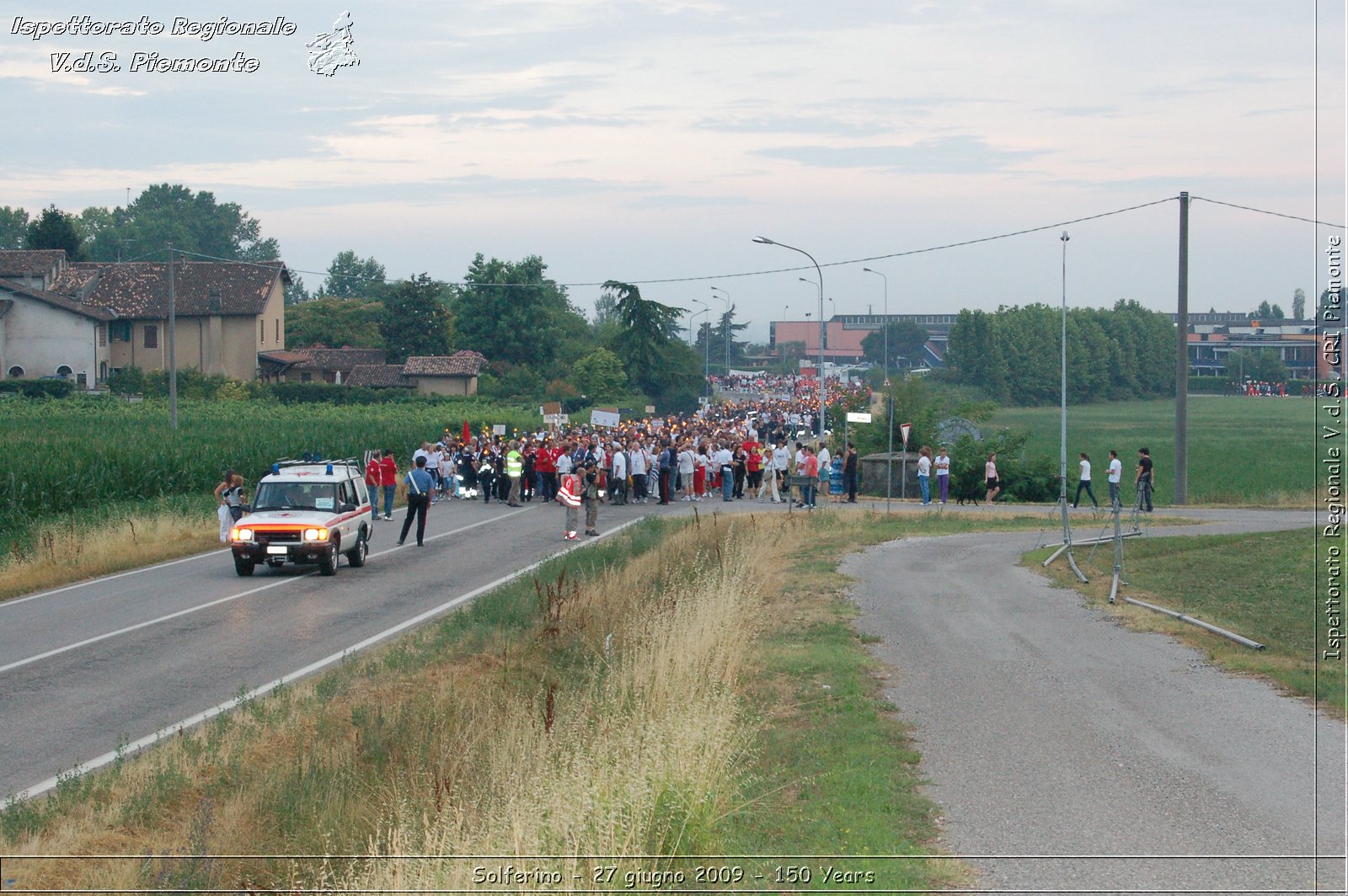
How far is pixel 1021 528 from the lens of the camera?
98.0 ft

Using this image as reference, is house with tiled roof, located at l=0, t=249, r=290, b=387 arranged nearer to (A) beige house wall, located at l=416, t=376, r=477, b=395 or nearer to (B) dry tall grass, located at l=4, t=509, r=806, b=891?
(A) beige house wall, located at l=416, t=376, r=477, b=395

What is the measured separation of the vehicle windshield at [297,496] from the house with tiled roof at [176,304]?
6123 cm

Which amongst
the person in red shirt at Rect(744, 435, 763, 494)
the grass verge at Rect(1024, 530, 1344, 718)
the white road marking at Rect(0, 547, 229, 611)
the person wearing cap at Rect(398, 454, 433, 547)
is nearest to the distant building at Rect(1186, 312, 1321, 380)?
the person in red shirt at Rect(744, 435, 763, 494)

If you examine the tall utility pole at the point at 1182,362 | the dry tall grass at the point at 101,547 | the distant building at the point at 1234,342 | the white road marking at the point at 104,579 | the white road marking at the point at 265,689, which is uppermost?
the distant building at the point at 1234,342

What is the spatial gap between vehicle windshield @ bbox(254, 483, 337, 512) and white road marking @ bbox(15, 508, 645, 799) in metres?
3.39

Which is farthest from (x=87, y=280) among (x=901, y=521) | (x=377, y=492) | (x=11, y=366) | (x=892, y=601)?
(x=892, y=601)

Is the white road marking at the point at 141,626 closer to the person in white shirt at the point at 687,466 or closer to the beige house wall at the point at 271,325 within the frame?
the person in white shirt at the point at 687,466

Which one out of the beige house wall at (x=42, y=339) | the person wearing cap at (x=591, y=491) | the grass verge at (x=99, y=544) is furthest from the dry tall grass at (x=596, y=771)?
the beige house wall at (x=42, y=339)

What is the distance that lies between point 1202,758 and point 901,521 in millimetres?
21508

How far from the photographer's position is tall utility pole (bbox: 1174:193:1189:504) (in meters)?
35.5

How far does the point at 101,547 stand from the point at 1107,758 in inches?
812

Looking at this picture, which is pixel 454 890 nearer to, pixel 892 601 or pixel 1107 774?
pixel 1107 774

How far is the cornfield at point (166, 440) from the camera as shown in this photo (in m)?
31.1

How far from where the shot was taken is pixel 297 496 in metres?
22.2
